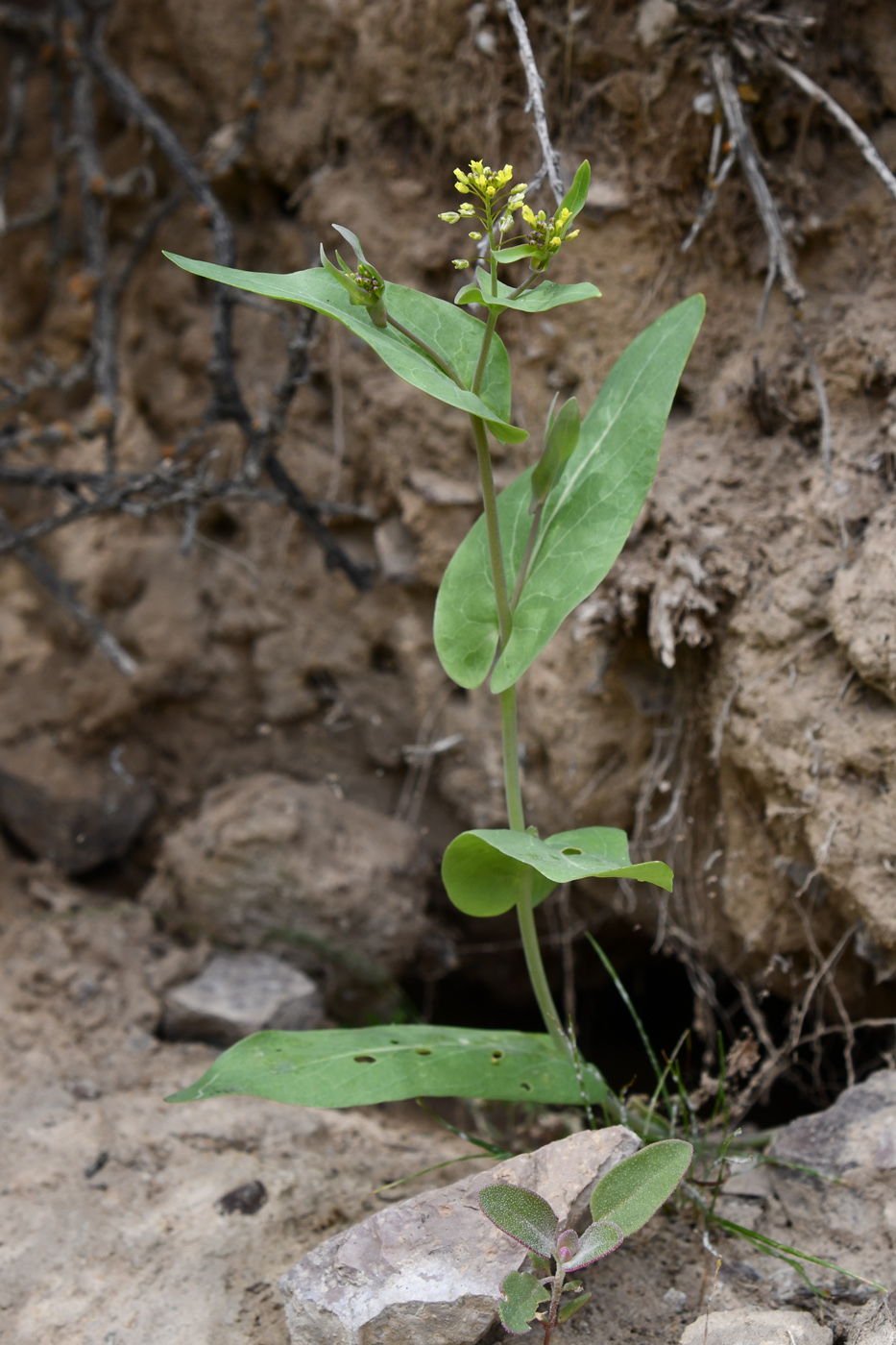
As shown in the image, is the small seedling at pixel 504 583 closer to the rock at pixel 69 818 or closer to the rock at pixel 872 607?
the rock at pixel 872 607

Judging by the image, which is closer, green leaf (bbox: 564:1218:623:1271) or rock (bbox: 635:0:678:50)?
green leaf (bbox: 564:1218:623:1271)

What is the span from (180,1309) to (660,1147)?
0.72m

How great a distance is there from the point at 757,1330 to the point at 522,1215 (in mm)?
333

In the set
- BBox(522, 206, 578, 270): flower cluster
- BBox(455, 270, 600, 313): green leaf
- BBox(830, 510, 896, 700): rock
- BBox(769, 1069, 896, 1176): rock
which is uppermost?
BBox(522, 206, 578, 270): flower cluster

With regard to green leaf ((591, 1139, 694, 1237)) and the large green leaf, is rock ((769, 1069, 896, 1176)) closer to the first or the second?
green leaf ((591, 1139, 694, 1237))

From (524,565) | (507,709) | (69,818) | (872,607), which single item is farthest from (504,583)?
(69,818)

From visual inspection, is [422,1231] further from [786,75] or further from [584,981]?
[786,75]

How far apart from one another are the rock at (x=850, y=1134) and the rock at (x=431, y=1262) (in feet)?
1.23

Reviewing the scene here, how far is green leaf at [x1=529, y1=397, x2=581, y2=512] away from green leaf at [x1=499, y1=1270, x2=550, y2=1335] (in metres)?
1.02

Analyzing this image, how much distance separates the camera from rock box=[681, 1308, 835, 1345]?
1.18 meters

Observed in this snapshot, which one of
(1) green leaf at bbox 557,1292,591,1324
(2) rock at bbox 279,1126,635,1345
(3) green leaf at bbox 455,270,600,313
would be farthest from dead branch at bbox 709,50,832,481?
(1) green leaf at bbox 557,1292,591,1324

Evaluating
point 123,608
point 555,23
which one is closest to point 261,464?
point 123,608

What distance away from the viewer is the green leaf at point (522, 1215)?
3.82 ft

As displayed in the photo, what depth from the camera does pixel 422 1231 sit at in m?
1.26
